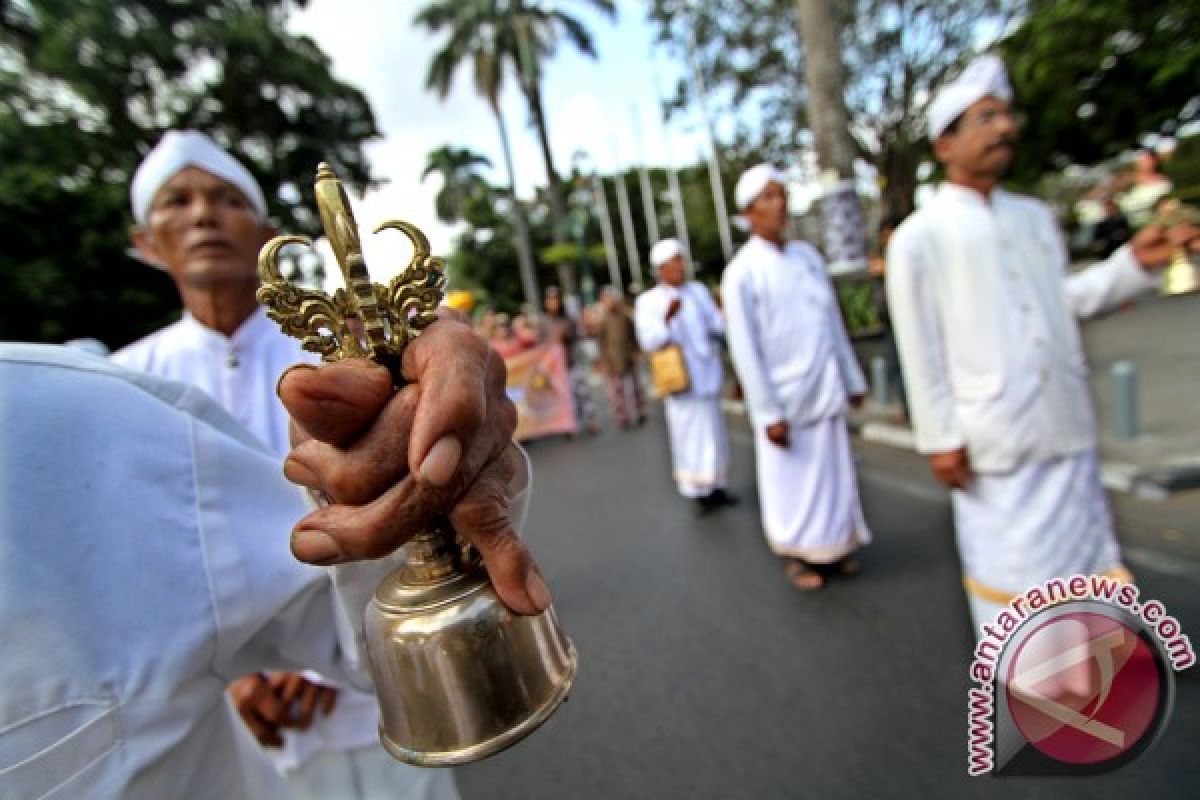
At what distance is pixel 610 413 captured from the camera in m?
11.7

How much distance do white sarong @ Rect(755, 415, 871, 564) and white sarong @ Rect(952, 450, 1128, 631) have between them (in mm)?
1330

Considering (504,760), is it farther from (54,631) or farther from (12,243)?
(12,243)

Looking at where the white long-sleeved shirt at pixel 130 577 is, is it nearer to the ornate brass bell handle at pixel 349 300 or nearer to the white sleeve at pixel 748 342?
the ornate brass bell handle at pixel 349 300

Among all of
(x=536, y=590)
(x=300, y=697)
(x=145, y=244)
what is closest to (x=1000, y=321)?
(x=536, y=590)

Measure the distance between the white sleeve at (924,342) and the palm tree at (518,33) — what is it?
22206mm

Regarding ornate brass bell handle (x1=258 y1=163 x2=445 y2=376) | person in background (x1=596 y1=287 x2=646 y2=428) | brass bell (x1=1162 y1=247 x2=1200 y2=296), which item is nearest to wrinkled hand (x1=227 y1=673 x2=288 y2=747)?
ornate brass bell handle (x1=258 y1=163 x2=445 y2=376)

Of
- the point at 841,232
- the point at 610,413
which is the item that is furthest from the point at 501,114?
the point at 841,232

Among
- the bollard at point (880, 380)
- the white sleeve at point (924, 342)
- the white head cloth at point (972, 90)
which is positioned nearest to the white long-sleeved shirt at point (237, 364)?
the white sleeve at point (924, 342)

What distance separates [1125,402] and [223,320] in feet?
17.6

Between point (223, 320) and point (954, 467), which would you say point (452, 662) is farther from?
point (954, 467)

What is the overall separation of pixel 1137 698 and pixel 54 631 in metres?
1.46

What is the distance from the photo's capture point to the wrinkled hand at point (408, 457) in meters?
0.56

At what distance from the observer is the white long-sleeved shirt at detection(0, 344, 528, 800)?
0.78 m

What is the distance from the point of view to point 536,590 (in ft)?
2.18
